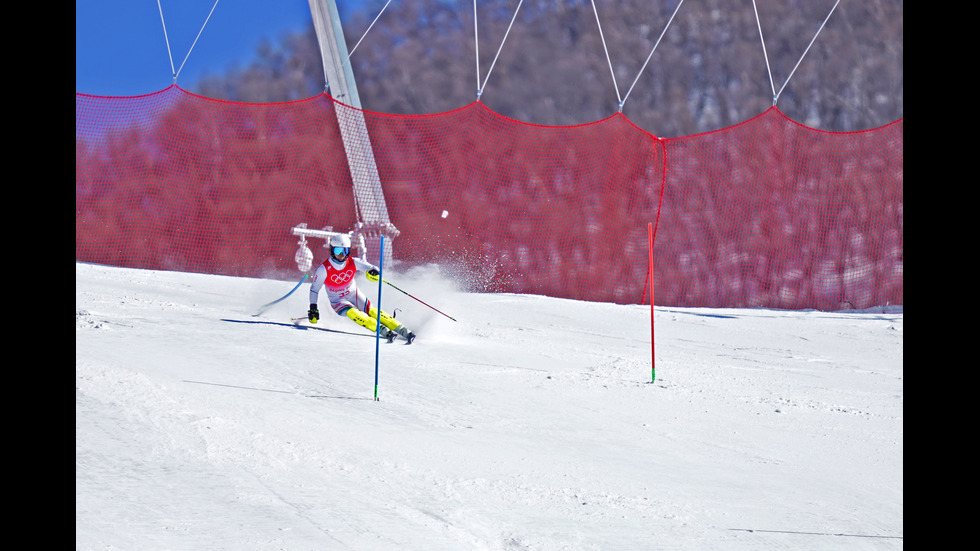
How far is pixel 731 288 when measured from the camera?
10516mm

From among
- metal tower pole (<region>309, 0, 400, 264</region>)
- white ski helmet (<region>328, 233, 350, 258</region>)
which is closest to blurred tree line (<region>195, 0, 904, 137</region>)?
metal tower pole (<region>309, 0, 400, 264</region>)

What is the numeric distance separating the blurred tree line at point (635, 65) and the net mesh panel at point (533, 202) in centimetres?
292

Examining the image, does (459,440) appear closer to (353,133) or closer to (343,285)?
(343,285)

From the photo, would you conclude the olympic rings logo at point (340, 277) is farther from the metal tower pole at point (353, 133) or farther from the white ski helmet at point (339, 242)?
the metal tower pole at point (353, 133)

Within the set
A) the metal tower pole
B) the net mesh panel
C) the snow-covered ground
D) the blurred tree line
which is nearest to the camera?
the snow-covered ground

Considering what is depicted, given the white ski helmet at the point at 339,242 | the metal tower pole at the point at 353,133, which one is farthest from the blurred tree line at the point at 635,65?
the white ski helmet at the point at 339,242

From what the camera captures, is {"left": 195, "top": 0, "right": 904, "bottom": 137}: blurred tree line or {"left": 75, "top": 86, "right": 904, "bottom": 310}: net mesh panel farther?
{"left": 195, "top": 0, "right": 904, "bottom": 137}: blurred tree line

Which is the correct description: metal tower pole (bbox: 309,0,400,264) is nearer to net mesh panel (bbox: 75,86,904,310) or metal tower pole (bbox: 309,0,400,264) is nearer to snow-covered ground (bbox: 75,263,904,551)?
net mesh panel (bbox: 75,86,904,310)

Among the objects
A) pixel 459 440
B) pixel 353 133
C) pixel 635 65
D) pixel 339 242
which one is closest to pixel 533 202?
pixel 353 133

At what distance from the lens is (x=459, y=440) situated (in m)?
4.06

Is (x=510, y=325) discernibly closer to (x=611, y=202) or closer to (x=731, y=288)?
(x=611, y=202)

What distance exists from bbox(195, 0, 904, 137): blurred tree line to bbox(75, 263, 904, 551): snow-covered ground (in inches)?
260

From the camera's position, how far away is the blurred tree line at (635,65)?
1312 cm

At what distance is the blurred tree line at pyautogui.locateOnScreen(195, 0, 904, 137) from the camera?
13.1 meters
